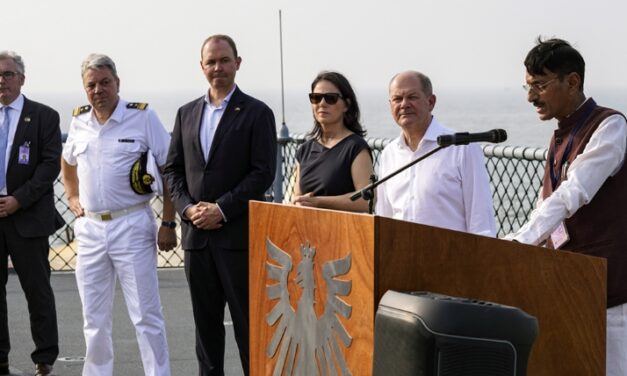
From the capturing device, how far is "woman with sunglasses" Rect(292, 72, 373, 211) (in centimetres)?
583

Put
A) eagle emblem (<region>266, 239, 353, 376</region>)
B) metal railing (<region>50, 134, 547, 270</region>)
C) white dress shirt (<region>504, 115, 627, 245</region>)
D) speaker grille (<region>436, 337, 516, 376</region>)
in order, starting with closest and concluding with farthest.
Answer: speaker grille (<region>436, 337, 516, 376</region>) < eagle emblem (<region>266, 239, 353, 376</region>) < white dress shirt (<region>504, 115, 627, 245</region>) < metal railing (<region>50, 134, 547, 270</region>)

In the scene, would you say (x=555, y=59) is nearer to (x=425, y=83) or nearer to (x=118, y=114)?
(x=425, y=83)

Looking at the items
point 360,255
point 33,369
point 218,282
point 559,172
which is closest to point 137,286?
point 218,282

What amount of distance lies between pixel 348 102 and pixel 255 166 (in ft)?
1.72

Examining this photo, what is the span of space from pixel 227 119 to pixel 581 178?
94.3 inches

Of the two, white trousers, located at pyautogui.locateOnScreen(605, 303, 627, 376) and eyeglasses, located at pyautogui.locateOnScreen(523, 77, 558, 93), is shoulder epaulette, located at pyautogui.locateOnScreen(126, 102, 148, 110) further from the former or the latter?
white trousers, located at pyautogui.locateOnScreen(605, 303, 627, 376)

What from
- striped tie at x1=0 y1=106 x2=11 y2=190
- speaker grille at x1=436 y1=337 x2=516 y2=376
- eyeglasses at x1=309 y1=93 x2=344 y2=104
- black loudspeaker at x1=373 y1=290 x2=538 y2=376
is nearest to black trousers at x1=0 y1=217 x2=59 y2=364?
striped tie at x1=0 y1=106 x2=11 y2=190

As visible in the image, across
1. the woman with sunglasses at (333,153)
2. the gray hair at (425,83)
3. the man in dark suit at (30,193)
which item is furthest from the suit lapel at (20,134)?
the gray hair at (425,83)

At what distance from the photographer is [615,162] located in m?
4.09

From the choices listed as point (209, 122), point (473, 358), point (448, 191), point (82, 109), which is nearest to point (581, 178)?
point (448, 191)

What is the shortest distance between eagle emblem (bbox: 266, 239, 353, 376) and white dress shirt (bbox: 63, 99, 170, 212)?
2.40 m

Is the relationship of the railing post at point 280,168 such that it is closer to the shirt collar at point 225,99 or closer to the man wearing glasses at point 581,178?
the shirt collar at point 225,99

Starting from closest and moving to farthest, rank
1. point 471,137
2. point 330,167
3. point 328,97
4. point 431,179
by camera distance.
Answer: point 471,137, point 431,179, point 330,167, point 328,97

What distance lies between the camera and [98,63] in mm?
6391
